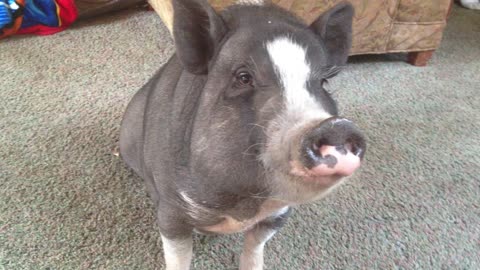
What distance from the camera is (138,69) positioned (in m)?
1.82

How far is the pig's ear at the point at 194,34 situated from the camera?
776 mm

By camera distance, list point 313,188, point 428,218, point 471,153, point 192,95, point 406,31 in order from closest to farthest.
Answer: point 313,188 < point 192,95 < point 428,218 < point 471,153 < point 406,31

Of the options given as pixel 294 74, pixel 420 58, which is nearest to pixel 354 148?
pixel 294 74

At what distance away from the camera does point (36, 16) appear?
1968 mm

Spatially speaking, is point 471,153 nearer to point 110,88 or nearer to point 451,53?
point 451,53

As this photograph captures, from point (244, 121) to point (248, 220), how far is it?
0.24 m

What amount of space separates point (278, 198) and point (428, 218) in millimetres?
753

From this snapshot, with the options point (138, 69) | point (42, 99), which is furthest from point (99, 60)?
point (42, 99)

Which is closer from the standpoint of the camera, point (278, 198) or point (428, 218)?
point (278, 198)

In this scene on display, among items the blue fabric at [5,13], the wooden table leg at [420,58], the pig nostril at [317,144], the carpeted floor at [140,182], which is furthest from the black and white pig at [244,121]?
the wooden table leg at [420,58]

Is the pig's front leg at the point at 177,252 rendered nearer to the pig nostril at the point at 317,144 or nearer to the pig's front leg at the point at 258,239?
the pig's front leg at the point at 258,239

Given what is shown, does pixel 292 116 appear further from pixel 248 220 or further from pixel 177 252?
pixel 177 252

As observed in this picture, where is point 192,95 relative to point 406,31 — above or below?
above

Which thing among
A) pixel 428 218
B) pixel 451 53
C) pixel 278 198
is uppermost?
pixel 278 198
